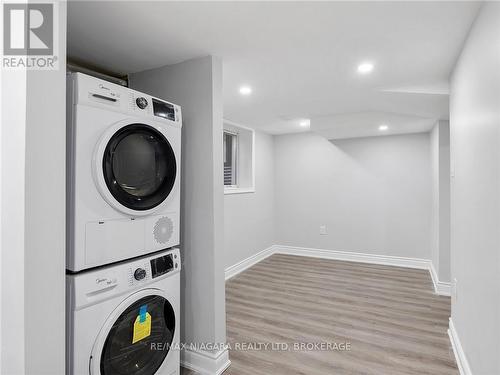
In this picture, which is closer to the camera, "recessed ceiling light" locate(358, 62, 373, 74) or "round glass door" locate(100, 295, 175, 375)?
"round glass door" locate(100, 295, 175, 375)

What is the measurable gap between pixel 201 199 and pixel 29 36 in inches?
49.2

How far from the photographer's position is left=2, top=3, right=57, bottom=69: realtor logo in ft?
3.54

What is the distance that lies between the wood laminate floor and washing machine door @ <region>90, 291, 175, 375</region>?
0.59 metres

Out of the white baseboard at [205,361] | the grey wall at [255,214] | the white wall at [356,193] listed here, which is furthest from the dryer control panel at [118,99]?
the white wall at [356,193]

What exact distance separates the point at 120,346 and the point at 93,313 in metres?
0.28

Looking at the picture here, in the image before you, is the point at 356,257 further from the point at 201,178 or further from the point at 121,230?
the point at 121,230

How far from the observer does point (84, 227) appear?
1350mm

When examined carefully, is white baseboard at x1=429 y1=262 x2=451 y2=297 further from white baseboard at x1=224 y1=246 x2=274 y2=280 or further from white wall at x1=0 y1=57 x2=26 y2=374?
white wall at x1=0 y1=57 x2=26 y2=374

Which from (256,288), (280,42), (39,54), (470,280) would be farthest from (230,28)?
(256,288)

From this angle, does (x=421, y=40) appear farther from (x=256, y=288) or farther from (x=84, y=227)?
(x=256, y=288)

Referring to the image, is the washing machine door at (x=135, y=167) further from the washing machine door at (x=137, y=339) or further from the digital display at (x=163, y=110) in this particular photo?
the washing machine door at (x=137, y=339)

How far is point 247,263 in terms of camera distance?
174 inches

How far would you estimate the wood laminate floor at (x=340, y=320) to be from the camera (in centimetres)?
207

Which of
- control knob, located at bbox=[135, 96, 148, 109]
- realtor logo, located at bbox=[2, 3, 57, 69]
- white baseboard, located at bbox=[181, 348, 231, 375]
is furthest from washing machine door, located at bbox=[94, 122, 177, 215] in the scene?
white baseboard, located at bbox=[181, 348, 231, 375]
